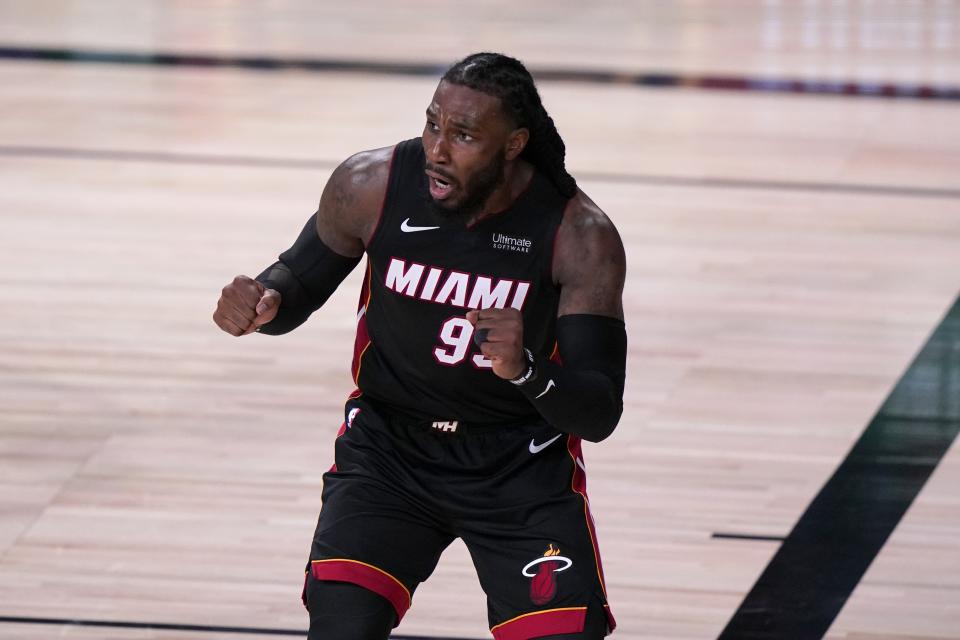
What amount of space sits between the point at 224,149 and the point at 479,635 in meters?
5.18

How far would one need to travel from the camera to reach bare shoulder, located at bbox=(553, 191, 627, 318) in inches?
110

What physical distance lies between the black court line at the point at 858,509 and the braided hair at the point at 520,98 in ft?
4.18

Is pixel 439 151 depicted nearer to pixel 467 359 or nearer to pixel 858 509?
pixel 467 359

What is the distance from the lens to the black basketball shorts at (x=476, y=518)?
2805 mm

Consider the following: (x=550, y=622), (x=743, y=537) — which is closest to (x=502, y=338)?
(x=550, y=622)

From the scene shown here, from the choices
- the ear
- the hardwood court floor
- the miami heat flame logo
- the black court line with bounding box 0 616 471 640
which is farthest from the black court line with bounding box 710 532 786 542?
the ear

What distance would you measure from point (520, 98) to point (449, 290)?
341mm

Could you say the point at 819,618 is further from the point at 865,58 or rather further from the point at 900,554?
the point at 865,58

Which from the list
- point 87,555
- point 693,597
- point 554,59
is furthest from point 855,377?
point 554,59

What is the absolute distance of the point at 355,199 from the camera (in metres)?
2.96

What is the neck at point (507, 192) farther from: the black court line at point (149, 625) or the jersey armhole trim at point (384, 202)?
the black court line at point (149, 625)

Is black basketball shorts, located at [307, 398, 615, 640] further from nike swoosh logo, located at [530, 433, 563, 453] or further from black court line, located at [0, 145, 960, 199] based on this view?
black court line, located at [0, 145, 960, 199]

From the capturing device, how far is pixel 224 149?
844cm

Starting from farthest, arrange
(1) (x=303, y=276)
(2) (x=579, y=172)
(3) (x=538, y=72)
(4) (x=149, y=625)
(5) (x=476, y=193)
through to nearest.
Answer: (3) (x=538, y=72) → (2) (x=579, y=172) → (4) (x=149, y=625) → (1) (x=303, y=276) → (5) (x=476, y=193)
